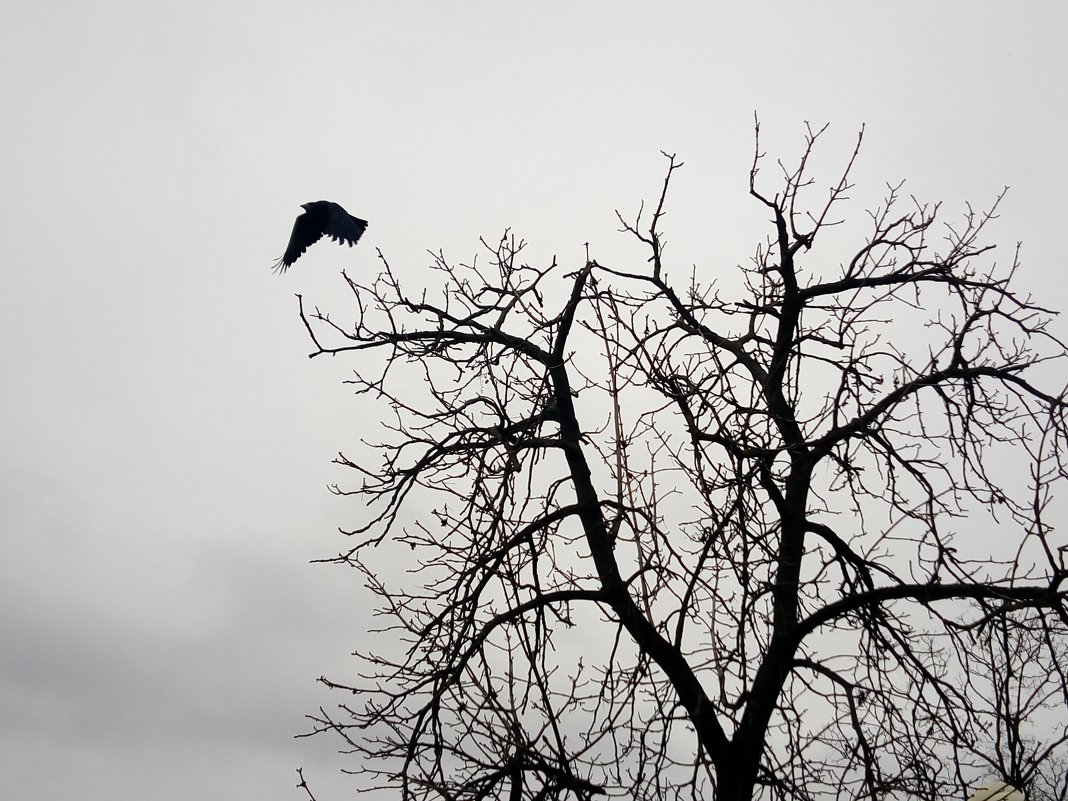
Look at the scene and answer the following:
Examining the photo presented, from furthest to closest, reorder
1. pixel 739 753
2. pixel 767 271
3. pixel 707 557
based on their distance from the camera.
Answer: pixel 767 271
pixel 739 753
pixel 707 557

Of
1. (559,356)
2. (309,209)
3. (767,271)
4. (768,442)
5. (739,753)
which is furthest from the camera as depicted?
(309,209)

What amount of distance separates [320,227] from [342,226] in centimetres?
24

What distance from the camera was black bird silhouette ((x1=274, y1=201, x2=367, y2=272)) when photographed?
8297 mm

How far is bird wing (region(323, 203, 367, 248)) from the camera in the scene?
8289mm

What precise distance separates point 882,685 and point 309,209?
20.8ft

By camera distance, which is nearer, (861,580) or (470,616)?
(470,616)

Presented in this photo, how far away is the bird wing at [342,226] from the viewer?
829 centimetres

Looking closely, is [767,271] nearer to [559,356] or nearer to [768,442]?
[559,356]

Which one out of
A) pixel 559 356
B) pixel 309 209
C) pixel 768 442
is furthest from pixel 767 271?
pixel 309 209

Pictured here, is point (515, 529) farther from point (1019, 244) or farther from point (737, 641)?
point (1019, 244)

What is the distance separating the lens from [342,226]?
27.2 ft

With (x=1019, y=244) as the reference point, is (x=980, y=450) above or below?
below

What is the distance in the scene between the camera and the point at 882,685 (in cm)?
461

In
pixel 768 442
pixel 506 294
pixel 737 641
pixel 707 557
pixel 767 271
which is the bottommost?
pixel 737 641
